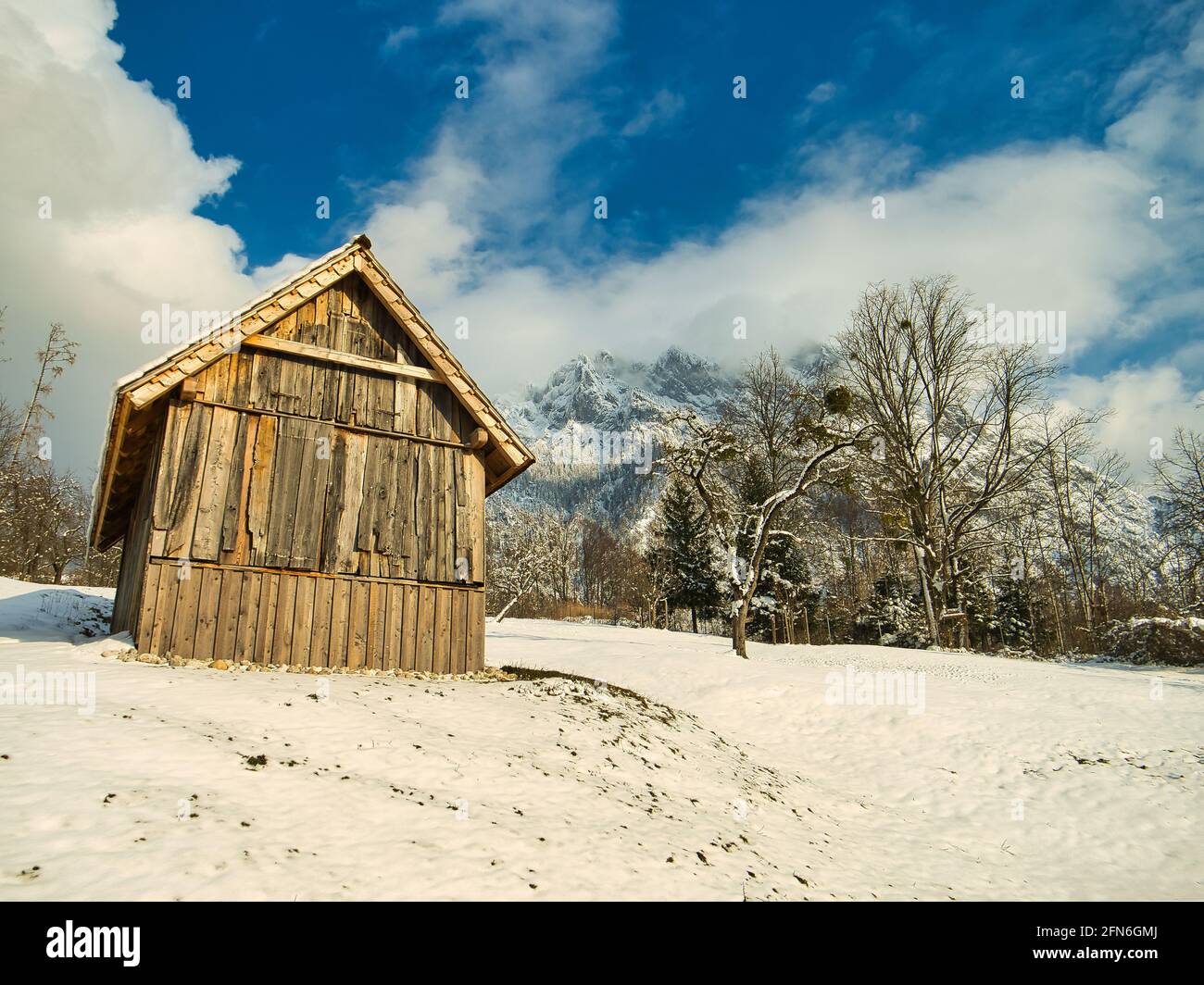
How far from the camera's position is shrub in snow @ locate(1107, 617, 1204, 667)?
22594 millimetres

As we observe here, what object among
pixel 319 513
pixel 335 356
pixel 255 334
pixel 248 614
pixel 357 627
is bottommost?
pixel 357 627

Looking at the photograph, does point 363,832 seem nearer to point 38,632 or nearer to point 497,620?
point 38,632

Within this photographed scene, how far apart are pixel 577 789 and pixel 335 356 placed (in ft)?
30.3

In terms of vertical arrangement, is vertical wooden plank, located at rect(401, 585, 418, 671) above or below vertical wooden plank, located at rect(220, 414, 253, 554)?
below

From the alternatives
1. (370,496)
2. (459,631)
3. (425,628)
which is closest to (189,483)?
(370,496)

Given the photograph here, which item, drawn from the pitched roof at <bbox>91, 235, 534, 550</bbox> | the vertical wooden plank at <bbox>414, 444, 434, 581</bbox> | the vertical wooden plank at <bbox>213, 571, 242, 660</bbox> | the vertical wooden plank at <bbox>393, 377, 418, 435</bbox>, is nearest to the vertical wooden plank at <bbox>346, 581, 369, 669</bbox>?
the vertical wooden plank at <bbox>414, 444, 434, 581</bbox>

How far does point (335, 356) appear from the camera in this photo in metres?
12.8

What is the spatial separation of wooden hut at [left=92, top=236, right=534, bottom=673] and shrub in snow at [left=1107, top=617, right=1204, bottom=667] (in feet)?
80.3

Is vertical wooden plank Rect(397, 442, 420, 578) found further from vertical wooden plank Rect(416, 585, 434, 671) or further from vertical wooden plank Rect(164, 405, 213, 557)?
vertical wooden plank Rect(164, 405, 213, 557)

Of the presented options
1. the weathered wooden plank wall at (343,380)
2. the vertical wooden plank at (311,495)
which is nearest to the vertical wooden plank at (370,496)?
the weathered wooden plank wall at (343,380)

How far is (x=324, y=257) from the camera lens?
12898mm

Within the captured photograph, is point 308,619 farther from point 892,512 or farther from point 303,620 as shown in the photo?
point 892,512

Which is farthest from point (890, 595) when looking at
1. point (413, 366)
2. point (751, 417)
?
point (413, 366)
